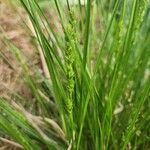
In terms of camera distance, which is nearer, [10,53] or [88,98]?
[88,98]

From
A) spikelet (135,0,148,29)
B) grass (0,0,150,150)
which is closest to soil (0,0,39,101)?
grass (0,0,150,150)

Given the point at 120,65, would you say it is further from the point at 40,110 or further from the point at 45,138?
the point at 40,110

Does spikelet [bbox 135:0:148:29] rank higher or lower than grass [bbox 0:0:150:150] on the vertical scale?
higher

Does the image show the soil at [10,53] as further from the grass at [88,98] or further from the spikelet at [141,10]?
the spikelet at [141,10]

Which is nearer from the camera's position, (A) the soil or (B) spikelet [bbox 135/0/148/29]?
(B) spikelet [bbox 135/0/148/29]

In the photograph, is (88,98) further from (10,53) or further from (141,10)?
(10,53)

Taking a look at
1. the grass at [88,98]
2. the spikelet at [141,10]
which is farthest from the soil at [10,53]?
the spikelet at [141,10]

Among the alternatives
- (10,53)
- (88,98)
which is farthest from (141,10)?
(10,53)

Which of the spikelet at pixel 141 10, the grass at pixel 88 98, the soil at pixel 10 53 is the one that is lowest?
the soil at pixel 10 53

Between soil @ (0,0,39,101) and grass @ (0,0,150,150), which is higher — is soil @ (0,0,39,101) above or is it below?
below

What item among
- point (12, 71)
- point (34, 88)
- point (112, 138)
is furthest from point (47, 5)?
point (112, 138)

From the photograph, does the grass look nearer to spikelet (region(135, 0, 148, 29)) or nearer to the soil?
spikelet (region(135, 0, 148, 29))

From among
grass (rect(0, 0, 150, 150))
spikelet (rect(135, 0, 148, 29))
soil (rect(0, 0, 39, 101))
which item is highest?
spikelet (rect(135, 0, 148, 29))
